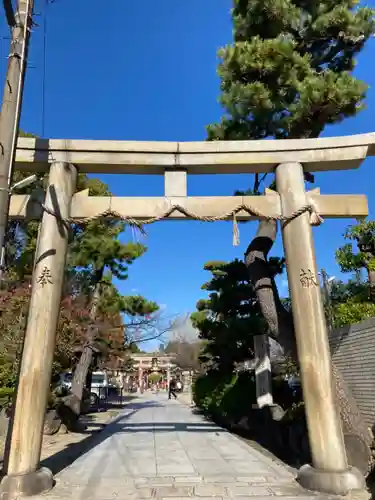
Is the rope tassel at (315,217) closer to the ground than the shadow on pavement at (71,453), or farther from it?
farther from it

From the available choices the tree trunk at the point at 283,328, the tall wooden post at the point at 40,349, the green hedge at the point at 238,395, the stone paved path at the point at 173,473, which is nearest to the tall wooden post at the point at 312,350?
the stone paved path at the point at 173,473

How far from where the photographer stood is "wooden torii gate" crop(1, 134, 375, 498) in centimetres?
520

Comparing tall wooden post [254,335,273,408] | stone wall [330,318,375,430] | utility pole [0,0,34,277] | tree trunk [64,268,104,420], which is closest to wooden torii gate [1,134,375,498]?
stone wall [330,318,375,430]

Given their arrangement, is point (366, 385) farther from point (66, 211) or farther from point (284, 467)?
point (66, 211)

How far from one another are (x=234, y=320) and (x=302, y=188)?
21.6ft

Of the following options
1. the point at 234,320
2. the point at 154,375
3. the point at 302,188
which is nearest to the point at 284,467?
the point at 302,188

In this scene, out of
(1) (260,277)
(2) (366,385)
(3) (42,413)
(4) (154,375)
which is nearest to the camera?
(3) (42,413)

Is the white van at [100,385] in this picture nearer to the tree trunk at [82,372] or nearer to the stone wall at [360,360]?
the tree trunk at [82,372]

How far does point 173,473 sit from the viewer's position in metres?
5.72

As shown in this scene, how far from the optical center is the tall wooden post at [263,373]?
9.84 m

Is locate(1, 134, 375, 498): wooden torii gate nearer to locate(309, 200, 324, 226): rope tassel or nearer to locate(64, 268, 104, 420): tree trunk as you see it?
locate(309, 200, 324, 226): rope tassel

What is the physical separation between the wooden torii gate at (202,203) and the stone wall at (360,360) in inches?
42.2

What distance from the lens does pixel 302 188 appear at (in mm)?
5863

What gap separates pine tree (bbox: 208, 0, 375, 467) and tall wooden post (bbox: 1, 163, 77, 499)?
3.21m
